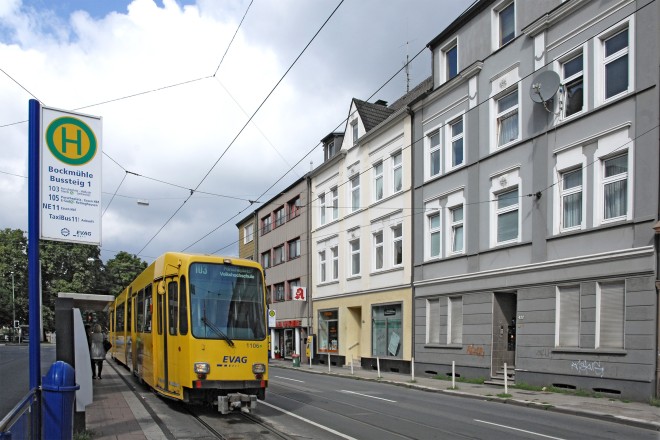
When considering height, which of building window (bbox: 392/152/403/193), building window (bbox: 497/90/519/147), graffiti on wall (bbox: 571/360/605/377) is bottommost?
graffiti on wall (bbox: 571/360/605/377)

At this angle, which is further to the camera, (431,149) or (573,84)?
(431,149)

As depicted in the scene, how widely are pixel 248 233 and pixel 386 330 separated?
88.5 feet

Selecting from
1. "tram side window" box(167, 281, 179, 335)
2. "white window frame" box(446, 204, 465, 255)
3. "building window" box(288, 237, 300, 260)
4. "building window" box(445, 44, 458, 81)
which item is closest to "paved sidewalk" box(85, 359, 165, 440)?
"tram side window" box(167, 281, 179, 335)

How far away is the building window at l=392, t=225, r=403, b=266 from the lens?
27831mm

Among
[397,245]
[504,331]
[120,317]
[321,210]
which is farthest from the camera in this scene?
[321,210]

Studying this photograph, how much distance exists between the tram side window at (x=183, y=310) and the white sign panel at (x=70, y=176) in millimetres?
3746

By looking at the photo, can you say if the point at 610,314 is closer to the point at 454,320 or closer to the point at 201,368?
the point at 454,320

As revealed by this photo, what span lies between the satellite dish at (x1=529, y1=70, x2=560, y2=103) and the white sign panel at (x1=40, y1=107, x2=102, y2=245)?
14546mm

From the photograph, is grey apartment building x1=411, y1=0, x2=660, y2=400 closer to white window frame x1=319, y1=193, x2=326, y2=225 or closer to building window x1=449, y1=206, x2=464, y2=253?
building window x1=449, y1=206, x2=464, y2=253

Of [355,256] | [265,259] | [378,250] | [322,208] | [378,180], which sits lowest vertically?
[265,259]

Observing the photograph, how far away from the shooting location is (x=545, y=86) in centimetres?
1864

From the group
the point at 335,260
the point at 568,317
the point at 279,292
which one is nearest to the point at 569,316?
the point at 568,317

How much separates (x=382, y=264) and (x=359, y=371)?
17.0 feet

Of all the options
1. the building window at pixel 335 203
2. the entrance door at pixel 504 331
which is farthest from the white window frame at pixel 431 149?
the building window at pixel 335 203
